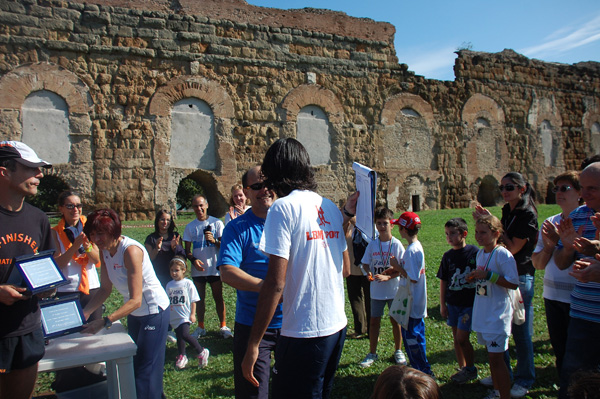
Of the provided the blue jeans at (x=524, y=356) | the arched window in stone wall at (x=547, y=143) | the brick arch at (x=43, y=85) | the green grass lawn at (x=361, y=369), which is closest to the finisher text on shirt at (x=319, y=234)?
the green grass lawn at (x=361, y=369)

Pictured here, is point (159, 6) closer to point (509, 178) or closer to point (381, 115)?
point (381, 115)

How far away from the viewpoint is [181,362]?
15.5ft

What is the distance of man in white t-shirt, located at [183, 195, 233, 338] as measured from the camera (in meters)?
5.78

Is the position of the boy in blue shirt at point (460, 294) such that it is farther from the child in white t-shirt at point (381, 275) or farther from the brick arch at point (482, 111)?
the brick arch at point (482, 111)

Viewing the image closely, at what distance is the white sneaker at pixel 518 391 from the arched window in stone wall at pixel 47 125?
10.8m

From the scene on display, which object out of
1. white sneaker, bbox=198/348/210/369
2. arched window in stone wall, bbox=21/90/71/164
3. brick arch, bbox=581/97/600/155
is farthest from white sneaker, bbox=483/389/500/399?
brick arch, bbox=581/97/600/155

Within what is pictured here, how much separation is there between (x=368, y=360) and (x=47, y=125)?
9.94 m

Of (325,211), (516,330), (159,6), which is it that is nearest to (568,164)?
(159,6)

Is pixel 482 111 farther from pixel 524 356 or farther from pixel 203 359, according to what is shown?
pixel 203 359

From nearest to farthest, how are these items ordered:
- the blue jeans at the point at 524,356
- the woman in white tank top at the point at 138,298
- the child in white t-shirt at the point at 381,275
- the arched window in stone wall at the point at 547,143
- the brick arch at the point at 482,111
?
the woman in white tank top at the point at 138,298
the blue jeans at the point at 524,356
the child in white t-shirt at the point at 381,275
the brick arch at the point at 482,111
the arched window in stone wall at the point at 547,143

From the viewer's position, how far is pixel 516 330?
4051 mm

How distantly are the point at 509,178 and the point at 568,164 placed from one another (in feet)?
56.3

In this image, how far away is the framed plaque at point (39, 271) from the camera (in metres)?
2.89

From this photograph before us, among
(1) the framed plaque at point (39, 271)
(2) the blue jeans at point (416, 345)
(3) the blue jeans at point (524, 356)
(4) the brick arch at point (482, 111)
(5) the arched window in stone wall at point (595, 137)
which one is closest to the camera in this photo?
(1) the framed plaque at point (39, 271)
